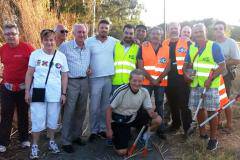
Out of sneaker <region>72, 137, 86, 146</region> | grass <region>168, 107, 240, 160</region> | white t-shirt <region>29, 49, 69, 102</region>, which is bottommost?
grass <region>168, 107, 240, 160</region>

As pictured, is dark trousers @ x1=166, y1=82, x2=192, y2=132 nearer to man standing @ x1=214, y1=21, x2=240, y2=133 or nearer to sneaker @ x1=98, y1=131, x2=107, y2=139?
man standing @ x1=214, y1=21, x2=240, y2=133

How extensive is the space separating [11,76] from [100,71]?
150 cm

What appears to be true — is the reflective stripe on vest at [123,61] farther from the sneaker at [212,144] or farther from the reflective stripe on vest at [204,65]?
the sneaker at [212,144]

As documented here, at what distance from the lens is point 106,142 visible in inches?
268

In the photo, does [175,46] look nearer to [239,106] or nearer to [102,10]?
[239,106]

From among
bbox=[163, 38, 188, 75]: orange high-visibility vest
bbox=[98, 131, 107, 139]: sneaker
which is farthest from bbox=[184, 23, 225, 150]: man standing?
bbox=[98, 131, 107, 139]: sneaker

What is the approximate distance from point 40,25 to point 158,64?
16.0 ft

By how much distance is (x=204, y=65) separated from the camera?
251 inches

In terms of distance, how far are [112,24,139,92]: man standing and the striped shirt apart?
24.2 inches

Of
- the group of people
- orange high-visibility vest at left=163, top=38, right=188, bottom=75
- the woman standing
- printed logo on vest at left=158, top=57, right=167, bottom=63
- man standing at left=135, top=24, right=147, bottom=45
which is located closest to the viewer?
the woman standing

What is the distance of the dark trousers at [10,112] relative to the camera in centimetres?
616

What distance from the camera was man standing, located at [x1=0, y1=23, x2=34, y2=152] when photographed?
6004mm

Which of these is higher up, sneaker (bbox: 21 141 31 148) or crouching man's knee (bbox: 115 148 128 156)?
sneaker (bbox: 21 141 31 148)

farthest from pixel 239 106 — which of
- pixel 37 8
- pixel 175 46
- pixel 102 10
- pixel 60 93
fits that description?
pixel 102 10
